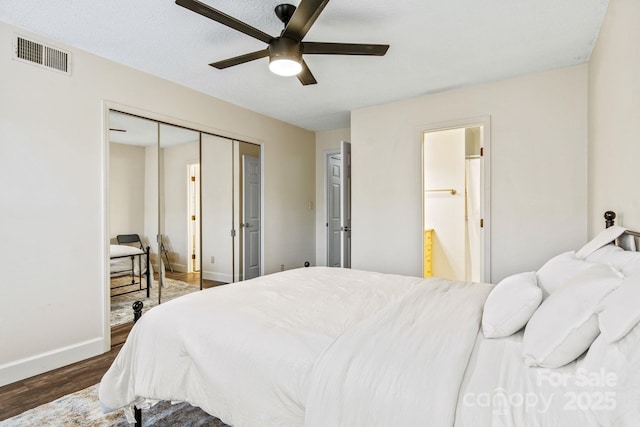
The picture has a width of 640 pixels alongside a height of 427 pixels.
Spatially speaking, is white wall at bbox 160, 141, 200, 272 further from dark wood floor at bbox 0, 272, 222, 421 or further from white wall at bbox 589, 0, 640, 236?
white wall at bbox 589, 0, 640, 236

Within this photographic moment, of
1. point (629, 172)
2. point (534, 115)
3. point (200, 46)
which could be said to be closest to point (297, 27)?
point (200, 46)

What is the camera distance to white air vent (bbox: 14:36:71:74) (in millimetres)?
2400

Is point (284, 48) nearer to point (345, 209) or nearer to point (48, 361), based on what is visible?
point (345, 209)

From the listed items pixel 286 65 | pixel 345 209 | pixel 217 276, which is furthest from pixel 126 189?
pixel 345 209

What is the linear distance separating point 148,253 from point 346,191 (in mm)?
2458

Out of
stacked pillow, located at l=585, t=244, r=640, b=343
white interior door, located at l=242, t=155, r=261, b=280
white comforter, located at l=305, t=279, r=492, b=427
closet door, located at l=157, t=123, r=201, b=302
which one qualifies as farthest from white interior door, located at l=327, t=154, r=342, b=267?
stacked pillow, located at l=585, t=244, r=640, b=343

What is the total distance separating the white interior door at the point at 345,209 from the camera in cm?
431

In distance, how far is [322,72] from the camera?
3180 mm

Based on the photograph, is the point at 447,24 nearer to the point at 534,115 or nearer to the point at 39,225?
the point at 534,115

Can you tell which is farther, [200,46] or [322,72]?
[322,72]

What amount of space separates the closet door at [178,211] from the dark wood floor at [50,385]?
2.79 ft

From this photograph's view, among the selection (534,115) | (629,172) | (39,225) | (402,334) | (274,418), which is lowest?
(274,418)

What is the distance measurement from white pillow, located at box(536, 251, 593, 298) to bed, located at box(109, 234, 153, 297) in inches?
127

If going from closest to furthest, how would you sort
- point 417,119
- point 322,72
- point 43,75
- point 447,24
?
point 447,24, point 43,75, point 322,72, point 417,119
